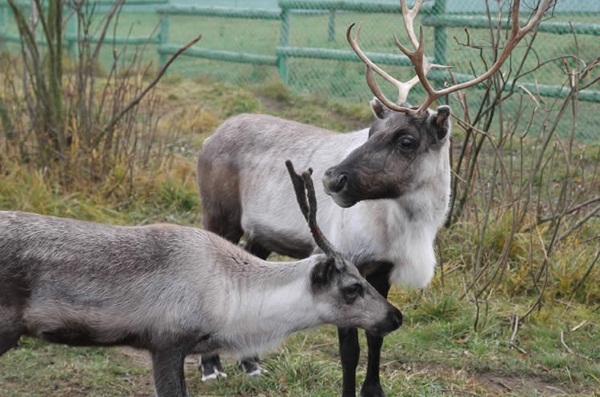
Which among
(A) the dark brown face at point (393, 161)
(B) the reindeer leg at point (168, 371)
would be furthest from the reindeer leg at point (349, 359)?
(B) the reindeer leg at point (168, 371)

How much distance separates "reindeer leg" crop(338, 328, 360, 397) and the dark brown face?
0.69 metres

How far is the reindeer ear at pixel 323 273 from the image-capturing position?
437 centimetres

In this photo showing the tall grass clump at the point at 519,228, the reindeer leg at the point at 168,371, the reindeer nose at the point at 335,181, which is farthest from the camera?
the tall grass clump at the point at 519,228

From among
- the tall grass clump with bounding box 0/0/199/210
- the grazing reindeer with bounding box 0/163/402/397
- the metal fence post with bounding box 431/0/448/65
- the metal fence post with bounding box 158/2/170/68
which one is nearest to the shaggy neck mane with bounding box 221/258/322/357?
the grazing reindeer with bounding box 0/163/402/397

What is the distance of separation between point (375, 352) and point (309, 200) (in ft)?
3.89

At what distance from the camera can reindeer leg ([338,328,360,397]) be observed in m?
4.93

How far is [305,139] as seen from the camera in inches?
221

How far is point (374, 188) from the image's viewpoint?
4656 mm

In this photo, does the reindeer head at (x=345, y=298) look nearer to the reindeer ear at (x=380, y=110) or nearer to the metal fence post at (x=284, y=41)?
the reindeer ear at (x=380, y=110)

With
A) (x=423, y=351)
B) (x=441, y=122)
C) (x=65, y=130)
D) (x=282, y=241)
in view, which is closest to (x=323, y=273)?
(x=441, y=122)

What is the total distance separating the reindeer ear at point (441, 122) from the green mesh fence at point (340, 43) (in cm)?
461

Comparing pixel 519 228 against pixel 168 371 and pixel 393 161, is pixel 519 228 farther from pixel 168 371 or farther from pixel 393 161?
pixel 168 371

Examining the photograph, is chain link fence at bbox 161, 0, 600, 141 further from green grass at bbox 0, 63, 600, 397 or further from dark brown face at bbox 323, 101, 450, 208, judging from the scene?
dark brown face at bbox 323, 101, 450, 208

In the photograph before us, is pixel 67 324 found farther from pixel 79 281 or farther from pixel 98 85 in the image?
pixel 98 85
